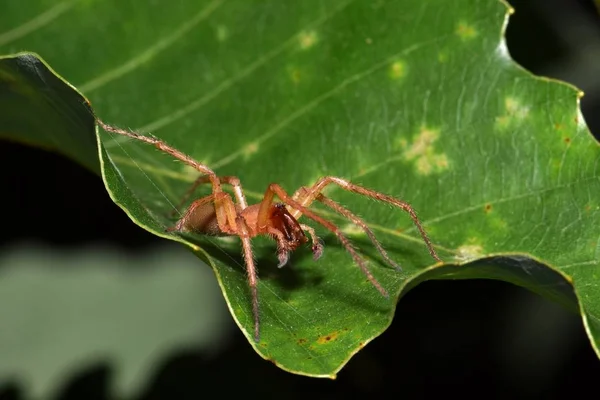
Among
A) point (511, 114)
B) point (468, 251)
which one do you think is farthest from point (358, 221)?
point (511, 114)

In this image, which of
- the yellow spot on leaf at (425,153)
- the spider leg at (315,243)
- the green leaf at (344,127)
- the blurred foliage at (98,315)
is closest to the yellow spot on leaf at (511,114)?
the green leaf at (344,127)

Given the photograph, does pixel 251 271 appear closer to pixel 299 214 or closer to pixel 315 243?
pixel 315 243

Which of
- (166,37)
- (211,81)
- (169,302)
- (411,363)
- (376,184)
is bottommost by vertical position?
(411,363)

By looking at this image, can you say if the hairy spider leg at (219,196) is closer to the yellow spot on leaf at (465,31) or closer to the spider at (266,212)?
the spider at (266,212)

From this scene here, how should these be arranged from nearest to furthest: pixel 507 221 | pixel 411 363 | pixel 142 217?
pixel 142 217
pixel 507 221
pixel 411 363

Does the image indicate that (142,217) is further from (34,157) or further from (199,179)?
(34,157)

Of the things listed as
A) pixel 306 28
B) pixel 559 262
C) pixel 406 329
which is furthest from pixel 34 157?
pixel 559 262

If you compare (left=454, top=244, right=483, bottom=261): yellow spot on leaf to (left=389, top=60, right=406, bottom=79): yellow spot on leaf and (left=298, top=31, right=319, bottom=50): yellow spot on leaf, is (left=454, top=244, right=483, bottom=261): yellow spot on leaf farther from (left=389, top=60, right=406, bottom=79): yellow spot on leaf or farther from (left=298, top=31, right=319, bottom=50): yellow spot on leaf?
(left=298, top=31, right=319, bottom=50): yellow spot on leaf
